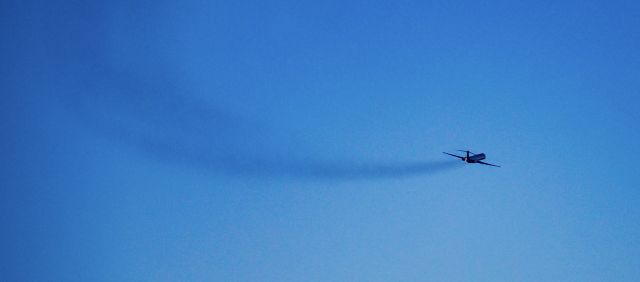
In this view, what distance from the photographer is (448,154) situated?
2770 cm

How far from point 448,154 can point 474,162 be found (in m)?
1.10

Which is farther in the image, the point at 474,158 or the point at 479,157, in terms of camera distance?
the point at 474,158

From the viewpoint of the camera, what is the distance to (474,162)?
27594 mm
